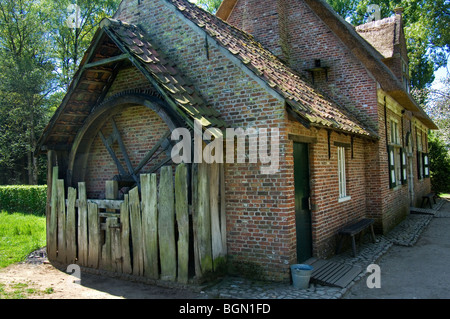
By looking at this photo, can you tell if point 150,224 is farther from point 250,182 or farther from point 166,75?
point 166,75

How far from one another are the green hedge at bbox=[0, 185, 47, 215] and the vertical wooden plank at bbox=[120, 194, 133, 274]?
12780 mm

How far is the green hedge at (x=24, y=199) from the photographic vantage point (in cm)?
1761

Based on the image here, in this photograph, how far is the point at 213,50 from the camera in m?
6.93

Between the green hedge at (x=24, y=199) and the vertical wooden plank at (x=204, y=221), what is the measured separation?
556 inches

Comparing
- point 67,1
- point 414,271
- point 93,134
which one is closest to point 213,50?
point 93,134

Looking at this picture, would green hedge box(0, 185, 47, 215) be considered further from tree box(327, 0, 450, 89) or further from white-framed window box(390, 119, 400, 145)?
tree box(327, 0, 450, 89)

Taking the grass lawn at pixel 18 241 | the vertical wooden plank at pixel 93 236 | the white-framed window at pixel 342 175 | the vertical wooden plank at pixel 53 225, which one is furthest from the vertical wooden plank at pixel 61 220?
the white-framed window at pixel 342 175

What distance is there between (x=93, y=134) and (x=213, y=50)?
352 centimetres

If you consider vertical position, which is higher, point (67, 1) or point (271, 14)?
point (67, 1)

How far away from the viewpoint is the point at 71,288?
6.11m

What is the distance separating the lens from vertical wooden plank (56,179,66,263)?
24.8 feet

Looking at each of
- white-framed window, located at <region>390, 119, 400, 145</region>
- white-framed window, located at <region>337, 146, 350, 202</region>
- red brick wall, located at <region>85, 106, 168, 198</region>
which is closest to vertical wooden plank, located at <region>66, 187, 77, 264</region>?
red brick wall, located at <region>85, 106, 168, 198</region>
